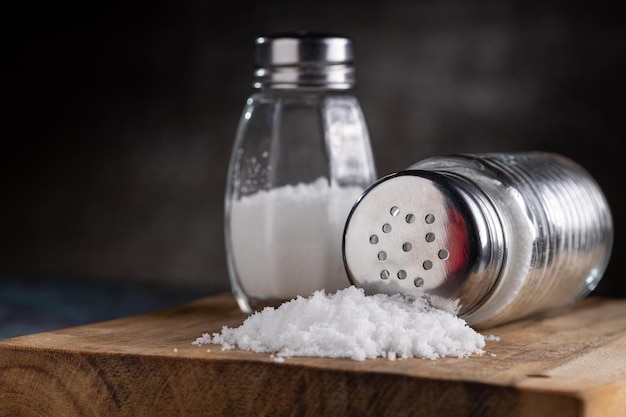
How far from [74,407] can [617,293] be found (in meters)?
0.82

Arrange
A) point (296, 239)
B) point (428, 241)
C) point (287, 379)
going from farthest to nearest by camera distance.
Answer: point (296, 239), point (428, 241), point (287, 379)

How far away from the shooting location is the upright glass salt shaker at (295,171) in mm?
811

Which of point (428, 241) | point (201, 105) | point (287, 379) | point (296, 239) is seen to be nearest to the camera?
point (287, 379)

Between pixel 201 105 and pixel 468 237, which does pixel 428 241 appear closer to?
pixel 468 237

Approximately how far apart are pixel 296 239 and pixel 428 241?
0.16 meters

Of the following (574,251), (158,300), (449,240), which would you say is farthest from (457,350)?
(158,300)

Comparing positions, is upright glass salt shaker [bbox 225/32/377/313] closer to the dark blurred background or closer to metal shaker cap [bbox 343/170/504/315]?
metal shaker cap [bbox 343/170/504/315]

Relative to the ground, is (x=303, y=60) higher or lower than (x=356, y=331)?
higher

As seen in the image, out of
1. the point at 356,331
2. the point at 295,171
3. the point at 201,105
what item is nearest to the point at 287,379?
the point at 356,331

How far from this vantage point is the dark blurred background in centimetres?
126

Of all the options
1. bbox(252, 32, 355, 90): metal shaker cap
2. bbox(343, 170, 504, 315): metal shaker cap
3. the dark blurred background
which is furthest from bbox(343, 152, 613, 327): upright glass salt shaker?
the dark blurred background

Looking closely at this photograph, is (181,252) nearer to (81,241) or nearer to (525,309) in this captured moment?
(81,241)

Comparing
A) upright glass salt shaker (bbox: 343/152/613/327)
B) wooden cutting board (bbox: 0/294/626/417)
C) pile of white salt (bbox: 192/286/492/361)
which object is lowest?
wooden cutting board (bbox: 0/294/626/417)

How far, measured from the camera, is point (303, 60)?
0.82 metres
